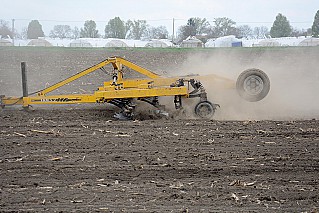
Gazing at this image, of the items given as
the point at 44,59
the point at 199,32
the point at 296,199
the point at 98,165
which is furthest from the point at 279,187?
the point at 199,32

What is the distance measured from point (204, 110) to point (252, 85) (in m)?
1.57

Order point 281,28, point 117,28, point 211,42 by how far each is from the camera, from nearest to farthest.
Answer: point 211,42, point 281,28, point 117,28

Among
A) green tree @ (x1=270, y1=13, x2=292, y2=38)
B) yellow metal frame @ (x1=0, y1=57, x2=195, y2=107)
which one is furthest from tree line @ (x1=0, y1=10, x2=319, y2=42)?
yellow metal frame @ (x1=0, y1=57, x2=195, y2=107)

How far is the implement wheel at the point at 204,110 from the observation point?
12.3 metres

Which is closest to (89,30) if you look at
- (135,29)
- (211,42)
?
(135,29)

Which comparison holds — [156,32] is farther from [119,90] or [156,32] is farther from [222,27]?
[119,90]

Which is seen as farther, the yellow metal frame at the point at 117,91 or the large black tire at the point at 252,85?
the large black tire at the point at 252,85

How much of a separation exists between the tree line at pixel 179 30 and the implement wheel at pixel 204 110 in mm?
65460

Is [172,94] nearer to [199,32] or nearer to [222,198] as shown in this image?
[222,198]

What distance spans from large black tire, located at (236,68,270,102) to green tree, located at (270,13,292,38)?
75.1 meters

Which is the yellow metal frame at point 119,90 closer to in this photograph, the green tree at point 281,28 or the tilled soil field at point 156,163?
the tilled soil field at point 156,163

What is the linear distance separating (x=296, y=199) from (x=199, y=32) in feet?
320

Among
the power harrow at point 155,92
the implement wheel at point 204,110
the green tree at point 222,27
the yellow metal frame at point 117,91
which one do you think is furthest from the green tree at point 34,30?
the implement wheel at point 204,110

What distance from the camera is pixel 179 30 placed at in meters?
99.1
